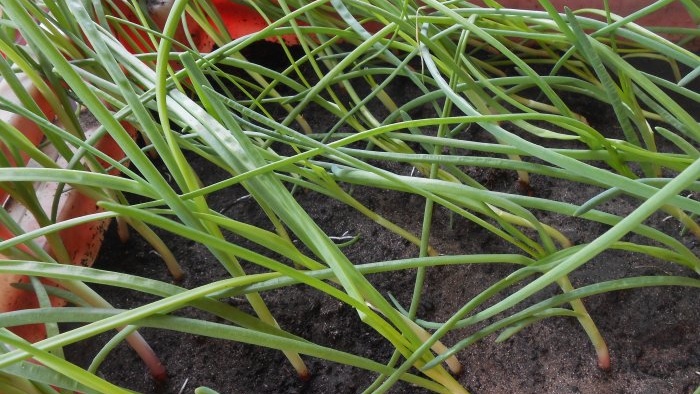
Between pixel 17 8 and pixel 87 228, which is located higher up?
pixel 17 8

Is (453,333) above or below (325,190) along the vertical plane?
below

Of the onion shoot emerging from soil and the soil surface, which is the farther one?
the soil surface

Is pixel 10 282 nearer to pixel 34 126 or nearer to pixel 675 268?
pixel 34 126

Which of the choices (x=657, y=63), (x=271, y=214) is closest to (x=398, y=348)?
(x=271, y=214)

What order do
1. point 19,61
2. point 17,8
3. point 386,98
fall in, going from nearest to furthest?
1. point 17,8
2. point 19,61
3. point 386,98

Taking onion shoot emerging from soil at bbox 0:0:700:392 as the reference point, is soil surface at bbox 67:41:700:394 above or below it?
below

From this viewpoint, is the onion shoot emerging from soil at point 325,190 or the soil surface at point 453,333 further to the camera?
the soil surface at point 453,333

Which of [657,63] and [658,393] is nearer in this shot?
[658,393]

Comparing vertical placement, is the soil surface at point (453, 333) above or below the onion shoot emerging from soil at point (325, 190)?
below
